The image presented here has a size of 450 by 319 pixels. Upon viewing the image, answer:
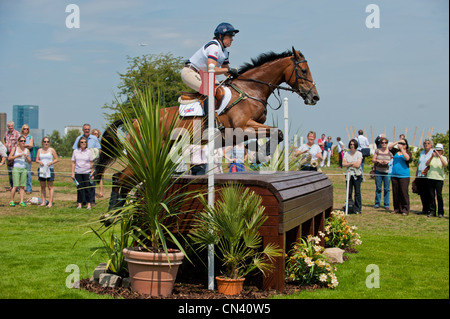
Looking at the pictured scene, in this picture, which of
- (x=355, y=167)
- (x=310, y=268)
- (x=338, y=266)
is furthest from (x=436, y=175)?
(x=310, y=268)

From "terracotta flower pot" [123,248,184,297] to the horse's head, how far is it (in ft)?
14.3

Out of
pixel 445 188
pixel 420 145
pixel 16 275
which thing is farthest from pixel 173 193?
pixel 420 145

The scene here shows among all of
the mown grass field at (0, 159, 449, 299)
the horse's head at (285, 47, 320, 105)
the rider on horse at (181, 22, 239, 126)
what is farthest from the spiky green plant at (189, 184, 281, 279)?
the horse's head at (285, 47, 320, 105)

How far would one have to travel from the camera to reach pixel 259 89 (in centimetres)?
800

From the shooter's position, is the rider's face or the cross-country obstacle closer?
the cross-country obstacle

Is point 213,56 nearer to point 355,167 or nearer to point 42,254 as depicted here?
point 42,254

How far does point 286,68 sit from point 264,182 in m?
3.97

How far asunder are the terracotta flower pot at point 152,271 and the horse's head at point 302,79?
436cm

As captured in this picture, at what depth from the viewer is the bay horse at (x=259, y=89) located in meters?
7.61

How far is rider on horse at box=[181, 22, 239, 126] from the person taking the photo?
6.93m

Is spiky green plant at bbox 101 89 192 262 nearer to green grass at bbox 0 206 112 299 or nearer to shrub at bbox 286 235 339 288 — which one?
green grass at bbox 0 206 112 299

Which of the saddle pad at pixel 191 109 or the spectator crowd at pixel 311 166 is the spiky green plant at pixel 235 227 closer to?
the saddle pad at pixel 191 109

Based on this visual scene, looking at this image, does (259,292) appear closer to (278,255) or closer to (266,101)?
(278,255)

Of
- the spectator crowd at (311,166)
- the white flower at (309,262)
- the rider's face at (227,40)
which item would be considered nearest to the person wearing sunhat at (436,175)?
the spectator crowd at (311,166)
